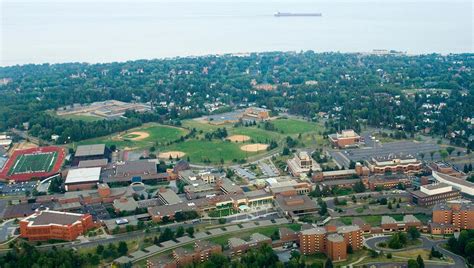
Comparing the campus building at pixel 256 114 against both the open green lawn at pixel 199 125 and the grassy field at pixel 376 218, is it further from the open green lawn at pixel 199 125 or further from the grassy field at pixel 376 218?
the grassy field at pixel 376 218

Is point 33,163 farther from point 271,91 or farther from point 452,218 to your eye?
point 271,91

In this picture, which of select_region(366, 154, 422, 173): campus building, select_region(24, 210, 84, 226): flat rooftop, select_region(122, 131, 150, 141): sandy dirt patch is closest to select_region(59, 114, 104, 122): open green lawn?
select_region(122, 131, 150, 141): sandy dirt patch

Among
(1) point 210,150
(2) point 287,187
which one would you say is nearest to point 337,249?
(2) point 287,187

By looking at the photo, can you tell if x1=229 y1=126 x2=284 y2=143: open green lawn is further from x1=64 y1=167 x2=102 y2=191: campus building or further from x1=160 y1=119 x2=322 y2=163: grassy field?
x1=64 y1=167 x2=102 y2=191: campus building

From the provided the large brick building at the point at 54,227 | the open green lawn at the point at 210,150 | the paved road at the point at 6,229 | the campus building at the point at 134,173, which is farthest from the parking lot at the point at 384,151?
the paved road at the point at 6,229

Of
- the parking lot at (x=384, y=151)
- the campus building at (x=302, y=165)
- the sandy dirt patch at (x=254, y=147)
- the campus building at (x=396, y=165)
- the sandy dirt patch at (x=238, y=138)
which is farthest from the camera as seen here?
the sandy dirt patch at (x=238, y=138)

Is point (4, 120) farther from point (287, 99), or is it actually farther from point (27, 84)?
point (287, 99)

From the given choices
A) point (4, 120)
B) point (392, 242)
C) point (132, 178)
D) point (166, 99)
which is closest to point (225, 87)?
point (166, 99)
